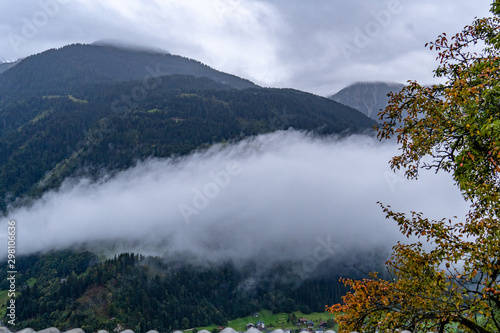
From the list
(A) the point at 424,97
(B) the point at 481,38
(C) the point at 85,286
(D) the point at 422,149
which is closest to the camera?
(A) the point at 424,97

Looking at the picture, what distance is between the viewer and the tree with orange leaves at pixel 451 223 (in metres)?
5.91

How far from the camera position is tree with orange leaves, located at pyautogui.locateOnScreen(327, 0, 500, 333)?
5.91 meters

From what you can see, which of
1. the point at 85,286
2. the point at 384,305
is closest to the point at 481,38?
the point at 384,305

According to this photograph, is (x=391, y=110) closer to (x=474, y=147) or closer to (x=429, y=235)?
(x=474, y=147)

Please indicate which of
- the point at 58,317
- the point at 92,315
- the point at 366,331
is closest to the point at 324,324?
the point at 92,315

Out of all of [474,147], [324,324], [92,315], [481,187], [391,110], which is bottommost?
[324,324]

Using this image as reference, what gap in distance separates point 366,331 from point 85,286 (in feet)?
716

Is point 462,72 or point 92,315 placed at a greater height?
point 462,72

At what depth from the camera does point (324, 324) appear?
17450 cm

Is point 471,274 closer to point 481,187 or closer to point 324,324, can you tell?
point 481,187

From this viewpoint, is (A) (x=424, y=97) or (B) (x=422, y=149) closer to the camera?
(A) (x=424, y=97)

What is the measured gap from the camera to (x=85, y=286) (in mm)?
192625

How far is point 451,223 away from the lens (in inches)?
267

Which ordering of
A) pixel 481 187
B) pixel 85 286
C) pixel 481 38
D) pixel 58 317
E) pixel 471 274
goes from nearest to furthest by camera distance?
pixel 471 274 → pixel 481 187 → pixel 481 38 → pixel 58 317 → pixel 85 286
